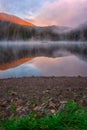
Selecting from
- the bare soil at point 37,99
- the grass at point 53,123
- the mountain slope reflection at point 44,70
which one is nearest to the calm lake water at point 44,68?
the mountain slope reflection at point 44,70

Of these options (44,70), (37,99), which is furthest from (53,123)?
(44,70)

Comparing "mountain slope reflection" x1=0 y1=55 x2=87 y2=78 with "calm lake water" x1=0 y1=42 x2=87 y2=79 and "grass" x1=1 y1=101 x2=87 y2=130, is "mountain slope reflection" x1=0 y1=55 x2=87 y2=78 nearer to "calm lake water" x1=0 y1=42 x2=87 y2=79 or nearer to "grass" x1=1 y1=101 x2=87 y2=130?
"calm lake water" x1=0 y1=42 x2=87 y2=79

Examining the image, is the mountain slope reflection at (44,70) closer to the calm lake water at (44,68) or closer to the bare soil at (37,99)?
the calm lake water at (44,68)

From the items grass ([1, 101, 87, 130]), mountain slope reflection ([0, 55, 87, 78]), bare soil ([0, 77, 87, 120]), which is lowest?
grass ([1, 101, 87, 130])

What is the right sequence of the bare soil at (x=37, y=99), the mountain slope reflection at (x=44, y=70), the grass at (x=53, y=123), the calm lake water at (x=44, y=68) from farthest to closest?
the calm lake water at (x=44, y=68), the mountain slope reflection at (x=44, y=70), the bare soil at (x=37, y=99), the grass at (x=53, y=123)

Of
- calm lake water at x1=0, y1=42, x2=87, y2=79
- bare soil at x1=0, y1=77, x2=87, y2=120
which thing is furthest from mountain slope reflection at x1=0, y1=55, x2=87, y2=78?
bare soil at x1=0, y1=77, x2=87, y2=120

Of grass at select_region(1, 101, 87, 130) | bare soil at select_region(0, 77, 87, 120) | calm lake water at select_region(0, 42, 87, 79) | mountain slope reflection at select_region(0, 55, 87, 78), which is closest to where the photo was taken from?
grass at select_region(1, 101, 87, 130)

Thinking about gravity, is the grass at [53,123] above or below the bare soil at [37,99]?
below

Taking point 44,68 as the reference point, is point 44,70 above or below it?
below

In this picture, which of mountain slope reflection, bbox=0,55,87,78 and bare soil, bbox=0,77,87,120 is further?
mountain slope reflection, bbox=0,55,87,78

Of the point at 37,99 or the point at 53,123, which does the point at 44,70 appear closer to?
the point at 37,99

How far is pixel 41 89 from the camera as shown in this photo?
10445 millimetres

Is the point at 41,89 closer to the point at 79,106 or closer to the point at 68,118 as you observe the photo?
the point at 79,106

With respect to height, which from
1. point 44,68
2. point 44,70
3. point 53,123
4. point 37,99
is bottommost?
point 53,123
